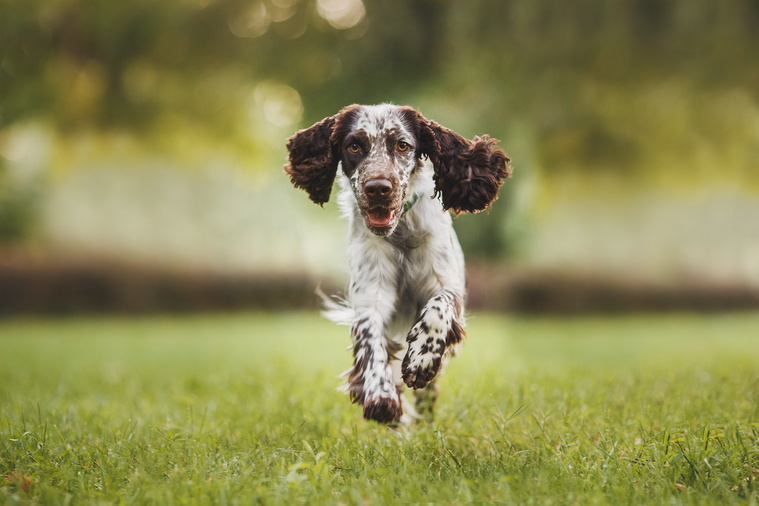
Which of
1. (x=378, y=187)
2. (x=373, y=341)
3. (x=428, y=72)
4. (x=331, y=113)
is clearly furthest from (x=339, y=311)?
(x=428, y=72)

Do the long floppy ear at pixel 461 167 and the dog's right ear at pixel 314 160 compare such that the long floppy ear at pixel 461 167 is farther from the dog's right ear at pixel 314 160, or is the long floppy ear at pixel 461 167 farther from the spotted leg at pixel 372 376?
the spotted leg at pixel 372 376

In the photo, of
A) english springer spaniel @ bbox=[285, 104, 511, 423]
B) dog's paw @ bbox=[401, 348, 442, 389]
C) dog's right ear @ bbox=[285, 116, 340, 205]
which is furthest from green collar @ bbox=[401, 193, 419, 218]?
dog's paw @ bbox=[401, 348, 442, 389]

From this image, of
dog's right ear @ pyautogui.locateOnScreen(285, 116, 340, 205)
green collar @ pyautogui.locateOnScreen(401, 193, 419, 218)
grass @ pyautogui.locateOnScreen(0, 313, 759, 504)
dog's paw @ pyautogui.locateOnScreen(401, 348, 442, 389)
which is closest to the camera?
grass @ pyautogui.locateOnScreen(0, 313, 759, 504)

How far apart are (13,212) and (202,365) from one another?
9945 millimetres

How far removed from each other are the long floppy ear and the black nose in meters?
0.45

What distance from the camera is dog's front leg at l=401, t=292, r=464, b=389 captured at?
9.20ft

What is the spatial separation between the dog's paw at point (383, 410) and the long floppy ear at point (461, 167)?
1038 millimetres

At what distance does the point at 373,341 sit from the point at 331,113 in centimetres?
657

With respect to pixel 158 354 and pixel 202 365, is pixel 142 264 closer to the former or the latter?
pixel 158 354

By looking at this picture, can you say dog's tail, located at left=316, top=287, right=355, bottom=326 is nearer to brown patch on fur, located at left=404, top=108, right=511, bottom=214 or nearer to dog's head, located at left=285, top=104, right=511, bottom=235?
dog's head, located at left=285, top=104, right=511, bottom=235

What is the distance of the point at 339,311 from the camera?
11.2ft

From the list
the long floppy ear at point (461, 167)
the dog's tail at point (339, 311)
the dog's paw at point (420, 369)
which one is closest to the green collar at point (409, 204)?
the long floppy ear at point (461, 167)

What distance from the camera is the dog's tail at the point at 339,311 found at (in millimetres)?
3291

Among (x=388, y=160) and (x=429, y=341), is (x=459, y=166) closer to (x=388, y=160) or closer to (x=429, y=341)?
(x=388, y=160)
